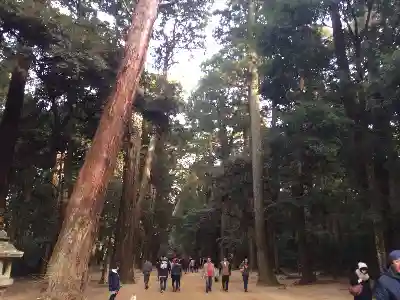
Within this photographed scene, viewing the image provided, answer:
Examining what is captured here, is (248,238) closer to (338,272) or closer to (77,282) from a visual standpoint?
(338,272)

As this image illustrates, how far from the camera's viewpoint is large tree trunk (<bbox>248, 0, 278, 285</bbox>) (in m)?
20.0

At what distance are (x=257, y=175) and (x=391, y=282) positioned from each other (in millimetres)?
18246

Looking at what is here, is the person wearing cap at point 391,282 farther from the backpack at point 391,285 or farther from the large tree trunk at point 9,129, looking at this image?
the large tree trunk at point 9,129

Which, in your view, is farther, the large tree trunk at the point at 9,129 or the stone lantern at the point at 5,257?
the large tree trunk at the point at 9,129

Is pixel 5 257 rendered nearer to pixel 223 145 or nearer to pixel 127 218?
pixel 127 218

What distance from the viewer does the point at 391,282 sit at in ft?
11.2

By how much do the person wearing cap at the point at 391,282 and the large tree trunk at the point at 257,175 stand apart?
17187 millimetres

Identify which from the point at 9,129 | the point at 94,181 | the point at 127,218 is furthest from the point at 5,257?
the point at 127,218

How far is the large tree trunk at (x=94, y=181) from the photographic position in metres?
5.93

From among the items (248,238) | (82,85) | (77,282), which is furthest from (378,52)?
(248,238)

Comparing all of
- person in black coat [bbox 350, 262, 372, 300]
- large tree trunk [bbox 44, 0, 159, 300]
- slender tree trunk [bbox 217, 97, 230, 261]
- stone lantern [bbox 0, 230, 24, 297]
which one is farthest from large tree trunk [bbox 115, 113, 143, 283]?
person in black coat [bbox 350, 262, 372, 300]

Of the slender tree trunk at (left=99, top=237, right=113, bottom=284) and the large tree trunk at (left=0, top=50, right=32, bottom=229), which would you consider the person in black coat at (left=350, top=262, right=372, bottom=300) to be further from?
the slender tree trunk at (left=99, top=237, right=113, bottom=284)

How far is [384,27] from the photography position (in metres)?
17.0

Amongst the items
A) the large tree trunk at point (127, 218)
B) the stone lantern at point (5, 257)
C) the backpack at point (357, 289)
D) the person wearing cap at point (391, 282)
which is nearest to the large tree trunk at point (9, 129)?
the large tree trunk at point (127, 218)
